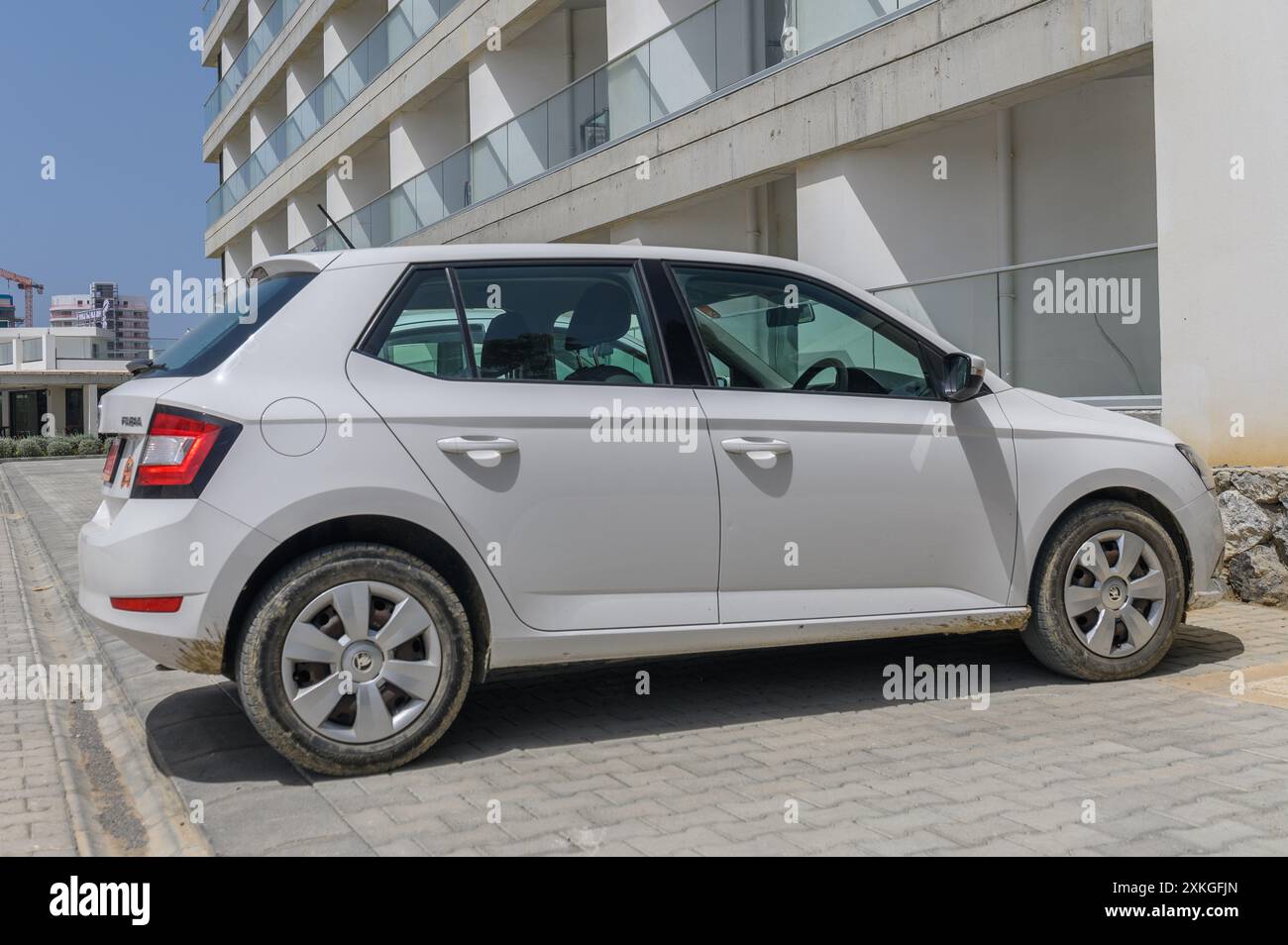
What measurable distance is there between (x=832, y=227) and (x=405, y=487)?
8706mm

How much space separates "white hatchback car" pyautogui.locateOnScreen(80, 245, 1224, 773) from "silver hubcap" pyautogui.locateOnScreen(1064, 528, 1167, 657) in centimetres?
2

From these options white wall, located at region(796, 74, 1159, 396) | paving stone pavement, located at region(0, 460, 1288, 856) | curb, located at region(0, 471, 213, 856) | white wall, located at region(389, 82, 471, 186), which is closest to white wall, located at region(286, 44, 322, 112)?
white wall, located at region(389, 82, 471, 186)

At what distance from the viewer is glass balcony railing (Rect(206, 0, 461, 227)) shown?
23909mm

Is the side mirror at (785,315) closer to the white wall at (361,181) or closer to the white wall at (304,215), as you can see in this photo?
the white wall at (361,181)

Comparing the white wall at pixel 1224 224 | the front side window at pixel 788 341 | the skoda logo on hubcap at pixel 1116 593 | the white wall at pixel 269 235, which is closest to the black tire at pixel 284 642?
the front side window at pixel 788 341

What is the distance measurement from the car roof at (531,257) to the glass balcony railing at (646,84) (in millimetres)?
6512

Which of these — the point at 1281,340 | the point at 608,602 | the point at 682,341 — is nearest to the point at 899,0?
the point at 1281,340

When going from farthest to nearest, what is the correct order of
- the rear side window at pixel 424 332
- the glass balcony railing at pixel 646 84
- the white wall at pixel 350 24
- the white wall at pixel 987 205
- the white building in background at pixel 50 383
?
the white building in background at pixel 50 383 → the white wall at pixel 350 24 → the glass balcony railing at pixel 646 84 → the white wall at pixel 987 205 → the rear side window at pixel 424 332

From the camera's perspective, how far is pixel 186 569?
4.30 meters

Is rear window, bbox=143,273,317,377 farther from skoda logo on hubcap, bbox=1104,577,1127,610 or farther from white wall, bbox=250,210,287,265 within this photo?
white wall, bbox=250,210,287,265

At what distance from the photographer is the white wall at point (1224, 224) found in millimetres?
7691

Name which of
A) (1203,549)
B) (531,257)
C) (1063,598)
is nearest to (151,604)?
(531,257)

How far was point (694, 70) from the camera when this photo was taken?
14602 millimetres

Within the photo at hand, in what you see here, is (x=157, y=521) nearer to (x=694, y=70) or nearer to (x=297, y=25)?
(x=694, y=70)
